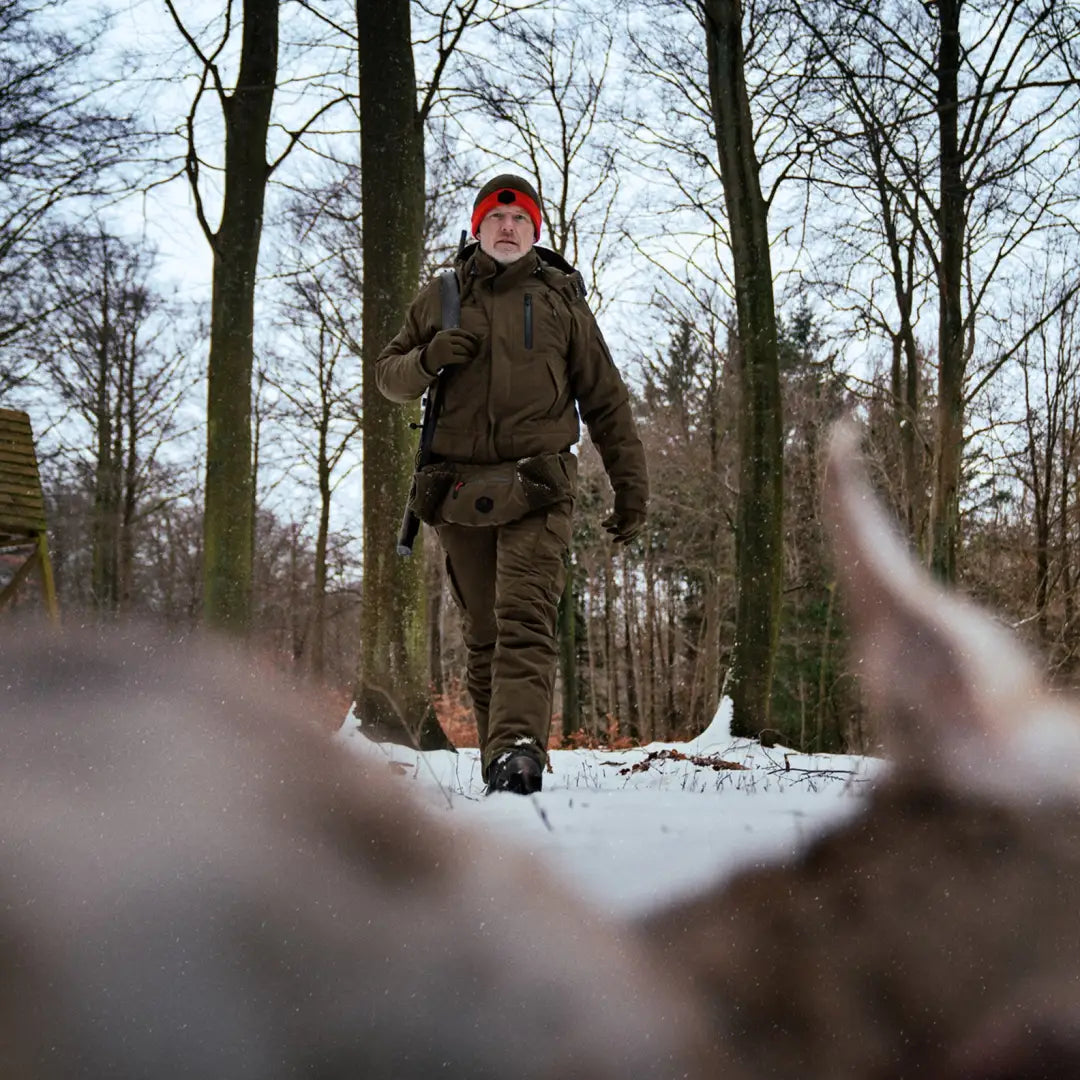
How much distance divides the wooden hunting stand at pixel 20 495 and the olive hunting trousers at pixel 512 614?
6.52 metres

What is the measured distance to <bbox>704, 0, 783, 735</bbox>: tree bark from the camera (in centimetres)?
707

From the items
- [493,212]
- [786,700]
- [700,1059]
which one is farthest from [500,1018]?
[786,700]

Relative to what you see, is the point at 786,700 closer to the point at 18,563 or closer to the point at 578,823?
the point at 18,563

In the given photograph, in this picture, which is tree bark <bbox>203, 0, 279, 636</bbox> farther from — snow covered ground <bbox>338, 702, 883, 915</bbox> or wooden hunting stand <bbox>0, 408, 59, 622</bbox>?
snow covered ground <bbox>338, 702, 883, 915</bbox>

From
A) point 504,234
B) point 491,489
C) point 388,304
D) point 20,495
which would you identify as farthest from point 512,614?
point 20,495

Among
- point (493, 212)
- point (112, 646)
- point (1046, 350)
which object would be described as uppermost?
point (1046, 350)

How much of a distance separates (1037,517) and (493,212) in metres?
12.8

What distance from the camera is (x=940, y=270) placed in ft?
33.7

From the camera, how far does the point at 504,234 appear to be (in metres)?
2.56

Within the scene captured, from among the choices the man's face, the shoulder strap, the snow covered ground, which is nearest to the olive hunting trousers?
the shoulder strap

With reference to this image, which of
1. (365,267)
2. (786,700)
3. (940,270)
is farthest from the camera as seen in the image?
(786,700)

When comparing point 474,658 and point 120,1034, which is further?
point 474,658

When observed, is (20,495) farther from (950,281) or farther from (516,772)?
(950,281)

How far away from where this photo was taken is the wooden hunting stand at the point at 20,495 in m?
8.25
